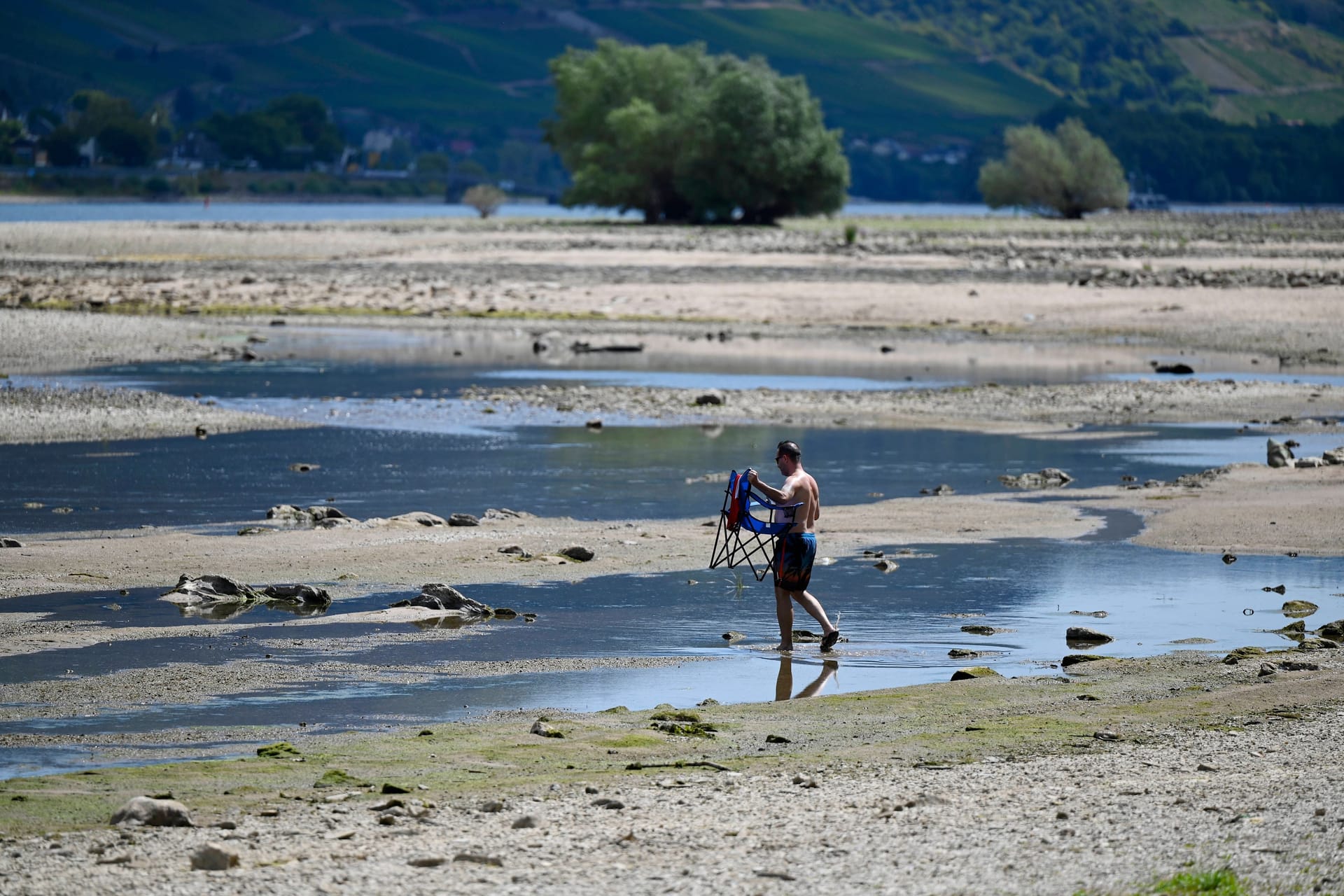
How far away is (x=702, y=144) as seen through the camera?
103375mm

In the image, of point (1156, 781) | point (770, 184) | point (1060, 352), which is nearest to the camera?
point (1156, 781)

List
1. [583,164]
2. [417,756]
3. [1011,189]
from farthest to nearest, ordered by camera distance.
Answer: [1011,189] → [583,164] → [417,756]

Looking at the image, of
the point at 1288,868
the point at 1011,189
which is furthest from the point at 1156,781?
the point at 1011,189

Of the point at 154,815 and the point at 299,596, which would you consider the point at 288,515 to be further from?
the point at 154,815

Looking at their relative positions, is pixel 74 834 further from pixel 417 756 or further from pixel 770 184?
pixel 770 184

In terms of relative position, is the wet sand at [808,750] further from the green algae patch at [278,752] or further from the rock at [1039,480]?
the rock at [1039,480]

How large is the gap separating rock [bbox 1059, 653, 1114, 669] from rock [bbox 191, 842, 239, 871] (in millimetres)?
6884

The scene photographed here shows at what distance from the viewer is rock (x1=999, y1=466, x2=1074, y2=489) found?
73.9ft

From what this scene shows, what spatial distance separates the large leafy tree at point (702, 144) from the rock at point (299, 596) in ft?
291

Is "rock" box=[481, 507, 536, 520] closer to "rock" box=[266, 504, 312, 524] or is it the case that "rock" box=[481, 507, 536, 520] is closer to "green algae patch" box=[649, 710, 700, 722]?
"rock" box=[266, 504, 312, 524]

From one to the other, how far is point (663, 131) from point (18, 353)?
73040 mm

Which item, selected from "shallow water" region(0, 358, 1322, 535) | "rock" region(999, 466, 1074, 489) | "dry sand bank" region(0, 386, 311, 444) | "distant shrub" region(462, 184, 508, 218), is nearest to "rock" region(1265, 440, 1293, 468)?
"shallow water" region(0, 358, 1322, 535)

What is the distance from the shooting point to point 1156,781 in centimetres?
932

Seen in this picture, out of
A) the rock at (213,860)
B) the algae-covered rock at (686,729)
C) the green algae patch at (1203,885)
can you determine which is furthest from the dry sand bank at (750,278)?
the rock at (213,860)
